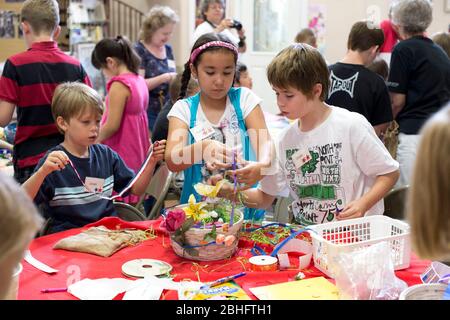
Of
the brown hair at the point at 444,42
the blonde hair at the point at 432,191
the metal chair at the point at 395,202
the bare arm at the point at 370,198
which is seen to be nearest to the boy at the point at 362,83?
the metal chair at the point at 395,202

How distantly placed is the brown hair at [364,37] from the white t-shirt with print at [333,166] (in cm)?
131

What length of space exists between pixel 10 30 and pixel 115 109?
2.24 meters

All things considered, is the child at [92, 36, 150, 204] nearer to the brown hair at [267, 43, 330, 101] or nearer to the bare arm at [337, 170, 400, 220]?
the brown hair at [267, 43, 330, 101]

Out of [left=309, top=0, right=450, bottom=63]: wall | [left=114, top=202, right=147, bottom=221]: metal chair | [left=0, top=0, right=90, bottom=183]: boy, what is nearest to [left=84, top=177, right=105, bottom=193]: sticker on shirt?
[left=114, top=202, right=147, bottom=221]: metal chair

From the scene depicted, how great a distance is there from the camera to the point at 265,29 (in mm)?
7859

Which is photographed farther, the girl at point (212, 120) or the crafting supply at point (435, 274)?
the girl at point (212, 120)

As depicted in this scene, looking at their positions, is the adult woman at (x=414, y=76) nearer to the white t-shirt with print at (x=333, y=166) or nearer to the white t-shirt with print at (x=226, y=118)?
the white t-shirt with print at (x=333, y=166)

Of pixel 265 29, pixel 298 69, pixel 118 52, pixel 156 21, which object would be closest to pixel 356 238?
pixel 298 69

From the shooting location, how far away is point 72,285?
1580 millimetres

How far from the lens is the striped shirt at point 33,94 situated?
290 centimetres

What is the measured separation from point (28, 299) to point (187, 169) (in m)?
0.95

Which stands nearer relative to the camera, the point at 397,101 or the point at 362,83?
the point at 362,83

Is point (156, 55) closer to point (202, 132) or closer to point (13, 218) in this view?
point (202, 132)

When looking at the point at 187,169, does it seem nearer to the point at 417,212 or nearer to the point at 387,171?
the point at 387,171
